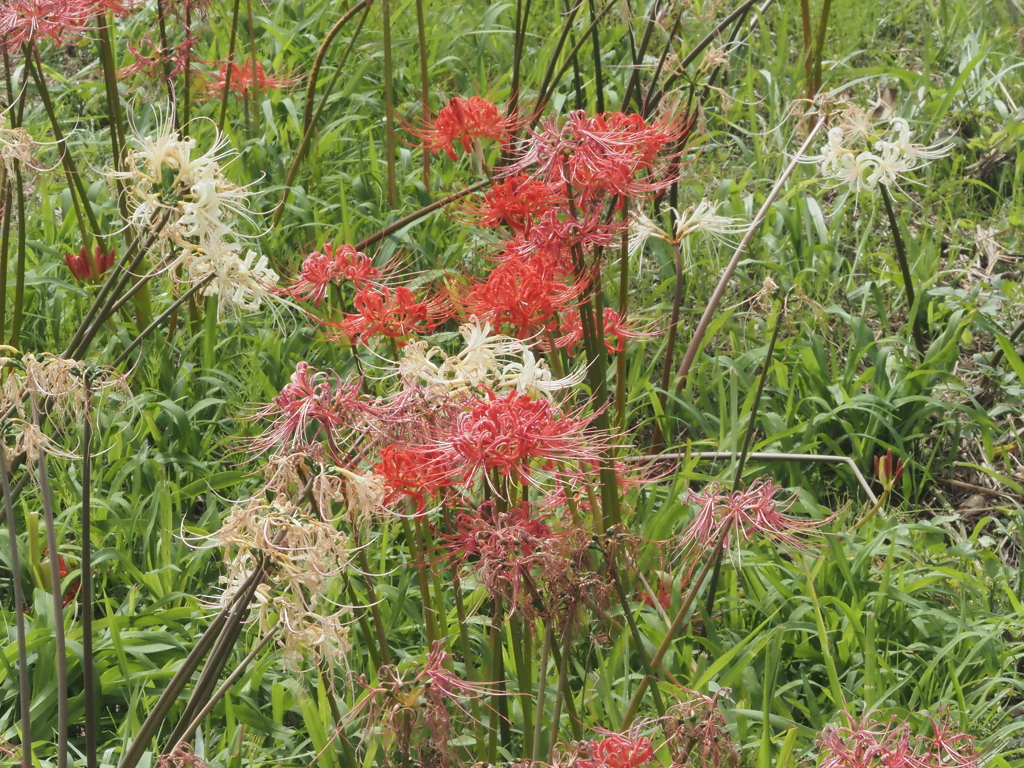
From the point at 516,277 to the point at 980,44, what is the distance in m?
3.42

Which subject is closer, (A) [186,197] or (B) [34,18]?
(A) [186,197]

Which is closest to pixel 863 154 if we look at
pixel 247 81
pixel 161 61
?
pixel 161 61

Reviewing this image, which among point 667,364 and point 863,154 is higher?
point 863,154

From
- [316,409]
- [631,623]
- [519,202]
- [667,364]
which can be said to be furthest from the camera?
[667,364]

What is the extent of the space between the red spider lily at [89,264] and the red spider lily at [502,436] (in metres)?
2.10

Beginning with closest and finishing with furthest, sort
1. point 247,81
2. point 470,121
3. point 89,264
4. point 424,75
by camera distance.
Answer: point 470,121 < point 89,264 < point 424,75 < point 247,81

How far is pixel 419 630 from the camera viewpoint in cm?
265

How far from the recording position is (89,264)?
3398 millimetres

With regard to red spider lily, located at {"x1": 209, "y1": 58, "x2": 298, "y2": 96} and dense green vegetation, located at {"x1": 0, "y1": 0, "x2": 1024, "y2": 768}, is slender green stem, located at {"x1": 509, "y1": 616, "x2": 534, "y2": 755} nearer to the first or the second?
dense green vegetation, located at {"x1": 0, "y1": 0, "x2": 1024, "y2": 768}

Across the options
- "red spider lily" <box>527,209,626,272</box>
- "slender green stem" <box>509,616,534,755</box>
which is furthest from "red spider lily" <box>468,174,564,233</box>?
"slender green stem" <box>509,616,534,755</box>

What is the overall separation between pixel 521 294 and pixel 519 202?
0.94ft

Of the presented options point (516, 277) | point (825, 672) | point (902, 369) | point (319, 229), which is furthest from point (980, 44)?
point (516, 277)

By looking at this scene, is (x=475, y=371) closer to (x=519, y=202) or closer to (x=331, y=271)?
(x=331, y=271)

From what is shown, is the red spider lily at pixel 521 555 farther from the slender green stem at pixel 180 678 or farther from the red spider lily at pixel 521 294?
the red spider lily at pixel 521 294
